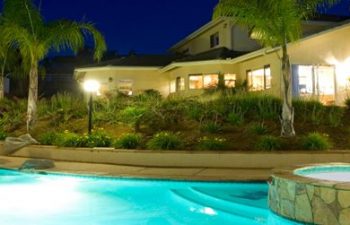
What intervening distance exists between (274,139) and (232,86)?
35.5 feet

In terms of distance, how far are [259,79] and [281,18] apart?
31.1 feet

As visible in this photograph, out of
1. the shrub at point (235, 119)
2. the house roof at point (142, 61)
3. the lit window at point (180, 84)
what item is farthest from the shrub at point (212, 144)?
the house roof at point (142, 61)

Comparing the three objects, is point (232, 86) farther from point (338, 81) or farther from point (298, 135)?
point (298, 135)

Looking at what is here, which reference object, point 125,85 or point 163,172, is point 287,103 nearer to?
point 163,172

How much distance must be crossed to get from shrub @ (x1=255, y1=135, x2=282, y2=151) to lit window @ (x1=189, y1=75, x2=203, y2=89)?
12.4 m

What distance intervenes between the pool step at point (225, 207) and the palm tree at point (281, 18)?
15.0ft

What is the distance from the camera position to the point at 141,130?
14.4 m

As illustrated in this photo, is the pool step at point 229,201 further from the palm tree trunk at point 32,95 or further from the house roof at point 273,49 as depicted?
the house roof at point 273,49

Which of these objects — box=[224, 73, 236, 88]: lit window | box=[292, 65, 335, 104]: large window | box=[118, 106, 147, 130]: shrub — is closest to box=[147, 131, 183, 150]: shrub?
box=[118, 106, 147, 130]: shrub

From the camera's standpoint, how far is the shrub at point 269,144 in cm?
1159

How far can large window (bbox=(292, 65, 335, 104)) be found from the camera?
62.4 feet

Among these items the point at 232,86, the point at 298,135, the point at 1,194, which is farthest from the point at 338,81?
the point at 1,194

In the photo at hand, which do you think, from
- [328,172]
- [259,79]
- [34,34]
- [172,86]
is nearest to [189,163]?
[328,172]

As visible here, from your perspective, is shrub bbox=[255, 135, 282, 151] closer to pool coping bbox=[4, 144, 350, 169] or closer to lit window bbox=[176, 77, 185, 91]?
pool coping bbox=[4, 144, 350, 169]
